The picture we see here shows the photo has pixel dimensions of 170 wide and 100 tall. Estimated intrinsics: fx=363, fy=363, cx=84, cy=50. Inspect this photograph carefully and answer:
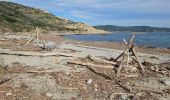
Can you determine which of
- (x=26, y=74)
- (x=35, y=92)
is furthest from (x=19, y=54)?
(x=35, y=92)

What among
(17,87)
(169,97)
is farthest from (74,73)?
(169,97)

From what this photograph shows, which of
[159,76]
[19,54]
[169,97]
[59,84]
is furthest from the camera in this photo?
[19,54]

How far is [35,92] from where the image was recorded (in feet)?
46.8

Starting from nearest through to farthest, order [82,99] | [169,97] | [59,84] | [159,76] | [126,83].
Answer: [82,99]
[169,97]
[59,84]
[126,83]
[159,76]

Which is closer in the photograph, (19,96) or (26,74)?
(19,96)

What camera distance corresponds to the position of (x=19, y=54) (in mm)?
22828

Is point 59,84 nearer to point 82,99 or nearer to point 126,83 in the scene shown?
point 82,99

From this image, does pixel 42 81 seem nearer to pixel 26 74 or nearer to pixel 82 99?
pixel 26 74

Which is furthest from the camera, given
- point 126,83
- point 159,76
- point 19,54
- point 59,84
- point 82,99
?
point 19,54

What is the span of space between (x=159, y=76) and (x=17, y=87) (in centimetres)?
777

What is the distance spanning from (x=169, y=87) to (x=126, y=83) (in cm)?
194

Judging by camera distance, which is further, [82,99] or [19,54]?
[19,54]

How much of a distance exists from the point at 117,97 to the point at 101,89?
4.00 feet

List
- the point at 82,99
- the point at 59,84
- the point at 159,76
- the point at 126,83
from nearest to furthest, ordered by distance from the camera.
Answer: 1. the point at 82,99
2. the point at 59,84
3. the point at 126,83
4. the point at 159,76
